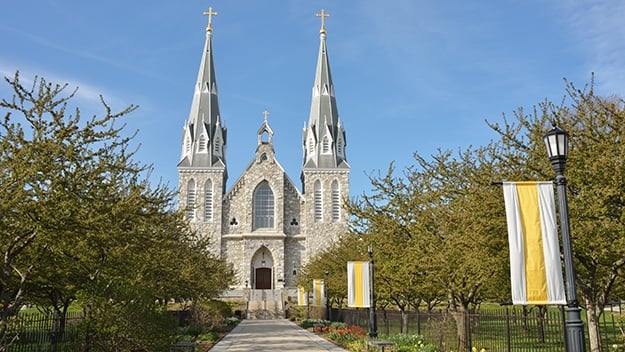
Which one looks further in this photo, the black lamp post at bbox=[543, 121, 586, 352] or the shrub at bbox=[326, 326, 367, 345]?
the shrub at bbox=[326, 326, 367, 345]

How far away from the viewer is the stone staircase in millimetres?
44469

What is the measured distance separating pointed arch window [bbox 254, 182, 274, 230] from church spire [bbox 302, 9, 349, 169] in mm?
4607

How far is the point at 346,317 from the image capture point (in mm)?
28047

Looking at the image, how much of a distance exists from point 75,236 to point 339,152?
1856 inches

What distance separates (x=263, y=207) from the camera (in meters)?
55.0

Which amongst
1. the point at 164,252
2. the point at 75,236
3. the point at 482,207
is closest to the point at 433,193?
the point at 482,207

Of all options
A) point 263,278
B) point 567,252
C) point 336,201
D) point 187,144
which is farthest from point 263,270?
point 567,252

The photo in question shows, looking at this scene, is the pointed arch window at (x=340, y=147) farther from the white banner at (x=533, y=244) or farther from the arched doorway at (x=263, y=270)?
the white banner at (x=533, y=244)

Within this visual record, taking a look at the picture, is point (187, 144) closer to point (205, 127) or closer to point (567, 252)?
point (205, 127)

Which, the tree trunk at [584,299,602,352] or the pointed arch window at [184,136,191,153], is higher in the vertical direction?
the pointed arch window at [184,136,191,153]

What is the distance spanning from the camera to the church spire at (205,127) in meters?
54.6

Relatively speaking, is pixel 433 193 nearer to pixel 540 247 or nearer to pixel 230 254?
pixel 540 247

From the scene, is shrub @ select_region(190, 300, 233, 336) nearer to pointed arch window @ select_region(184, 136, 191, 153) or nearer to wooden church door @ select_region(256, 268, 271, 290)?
wooden church door @ select_region(256, 268, 271, 290)

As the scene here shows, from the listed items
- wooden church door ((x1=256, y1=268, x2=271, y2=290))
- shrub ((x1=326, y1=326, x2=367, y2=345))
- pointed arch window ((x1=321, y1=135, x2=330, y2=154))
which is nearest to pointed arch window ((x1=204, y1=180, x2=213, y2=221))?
wooden church door ((x1=256, y1=268, x2=271, y2=290))
